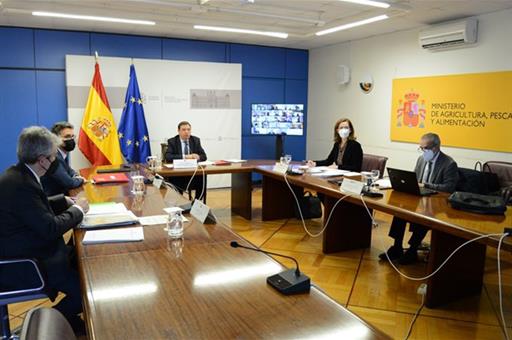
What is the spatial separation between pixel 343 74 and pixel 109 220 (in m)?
5.18

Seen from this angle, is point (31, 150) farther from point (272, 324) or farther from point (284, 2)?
point (284, 2)

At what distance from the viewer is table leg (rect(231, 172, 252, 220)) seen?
4.96 m

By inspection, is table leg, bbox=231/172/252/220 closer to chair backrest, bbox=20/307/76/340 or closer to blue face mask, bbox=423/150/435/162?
blue face mask, bbox=423/150/435/162

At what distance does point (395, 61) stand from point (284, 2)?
7.04 feet

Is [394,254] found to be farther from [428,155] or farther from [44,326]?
[44,326]

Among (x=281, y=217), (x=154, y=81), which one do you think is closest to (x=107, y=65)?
(x=154, y=81)

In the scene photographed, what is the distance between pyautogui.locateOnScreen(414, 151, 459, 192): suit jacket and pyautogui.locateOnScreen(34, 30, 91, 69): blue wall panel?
15.8 feet

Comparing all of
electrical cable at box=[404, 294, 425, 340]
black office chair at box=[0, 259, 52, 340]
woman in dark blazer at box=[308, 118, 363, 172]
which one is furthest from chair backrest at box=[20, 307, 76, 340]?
woman in dark blazer at box=[308, 118, 363, 172]

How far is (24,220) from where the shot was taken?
75.2 inches

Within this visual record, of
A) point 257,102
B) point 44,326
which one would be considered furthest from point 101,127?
point 44,326

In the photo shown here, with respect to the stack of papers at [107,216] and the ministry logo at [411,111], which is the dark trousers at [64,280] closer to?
the stack of papers at [107,216]

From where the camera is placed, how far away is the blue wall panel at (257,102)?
710 cm

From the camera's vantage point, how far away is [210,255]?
5.79ft

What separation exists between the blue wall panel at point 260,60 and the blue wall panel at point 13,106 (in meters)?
2.99
